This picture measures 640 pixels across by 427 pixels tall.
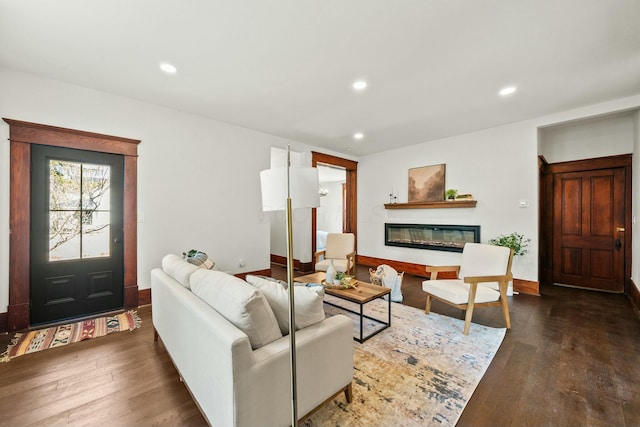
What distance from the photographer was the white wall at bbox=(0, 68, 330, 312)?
8.91 feet

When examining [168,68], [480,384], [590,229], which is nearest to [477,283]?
[480,384]

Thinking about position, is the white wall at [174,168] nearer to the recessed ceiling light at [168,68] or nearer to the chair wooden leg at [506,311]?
the recessed ceiling light at [168,68]

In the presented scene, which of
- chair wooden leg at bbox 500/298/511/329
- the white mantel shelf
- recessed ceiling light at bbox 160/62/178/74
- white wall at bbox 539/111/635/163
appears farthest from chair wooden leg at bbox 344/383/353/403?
white wall at bbox 539/111/635/163

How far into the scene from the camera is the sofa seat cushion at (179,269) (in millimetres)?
1906

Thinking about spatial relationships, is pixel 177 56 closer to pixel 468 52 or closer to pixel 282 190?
pixel 282 190

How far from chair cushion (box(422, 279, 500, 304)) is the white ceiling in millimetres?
2249

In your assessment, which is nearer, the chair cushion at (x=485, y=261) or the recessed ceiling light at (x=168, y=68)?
the recessed ceiling light at (x=168, y=68)

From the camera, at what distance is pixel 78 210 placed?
296 cm

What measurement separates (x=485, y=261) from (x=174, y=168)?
4.21 m

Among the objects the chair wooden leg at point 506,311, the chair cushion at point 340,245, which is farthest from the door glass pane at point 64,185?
the chair wooden leg at point 506,311

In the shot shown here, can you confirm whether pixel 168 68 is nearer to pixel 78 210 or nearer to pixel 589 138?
pixel 78 210

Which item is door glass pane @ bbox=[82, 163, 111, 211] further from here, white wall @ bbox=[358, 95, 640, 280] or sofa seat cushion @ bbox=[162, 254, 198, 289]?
white wall @ bbox=[358, 95, 640, 280]

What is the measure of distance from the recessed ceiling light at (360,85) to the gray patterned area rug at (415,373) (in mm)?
2632

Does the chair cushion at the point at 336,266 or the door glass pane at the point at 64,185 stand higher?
the door glass pane at the point at 64,185
